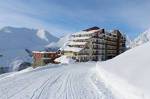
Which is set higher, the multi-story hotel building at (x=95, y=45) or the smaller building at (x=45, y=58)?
the multi-story hotel building at (x=95, y=45)

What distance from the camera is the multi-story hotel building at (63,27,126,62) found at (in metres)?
102

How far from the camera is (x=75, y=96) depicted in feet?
55.5

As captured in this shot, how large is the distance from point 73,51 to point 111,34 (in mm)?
21347

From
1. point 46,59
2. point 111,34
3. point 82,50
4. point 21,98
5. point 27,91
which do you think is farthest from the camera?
point 111,34

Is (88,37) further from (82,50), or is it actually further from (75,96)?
(75,96)

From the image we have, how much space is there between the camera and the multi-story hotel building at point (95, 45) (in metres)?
102

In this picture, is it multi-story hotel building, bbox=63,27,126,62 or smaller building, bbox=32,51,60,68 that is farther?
smaller building, bbox=32,51,60,68

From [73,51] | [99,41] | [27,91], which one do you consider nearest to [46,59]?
[73,51]

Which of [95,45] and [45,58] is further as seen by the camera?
[45,58]

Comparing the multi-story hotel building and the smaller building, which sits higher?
the multi-story hotel building

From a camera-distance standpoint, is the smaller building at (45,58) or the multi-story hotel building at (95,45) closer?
the multi-story hotel building at (95,45)

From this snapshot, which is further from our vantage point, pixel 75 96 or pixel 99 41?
pixel 99 41

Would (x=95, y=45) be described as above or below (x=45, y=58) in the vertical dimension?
above

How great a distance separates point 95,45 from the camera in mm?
105438
